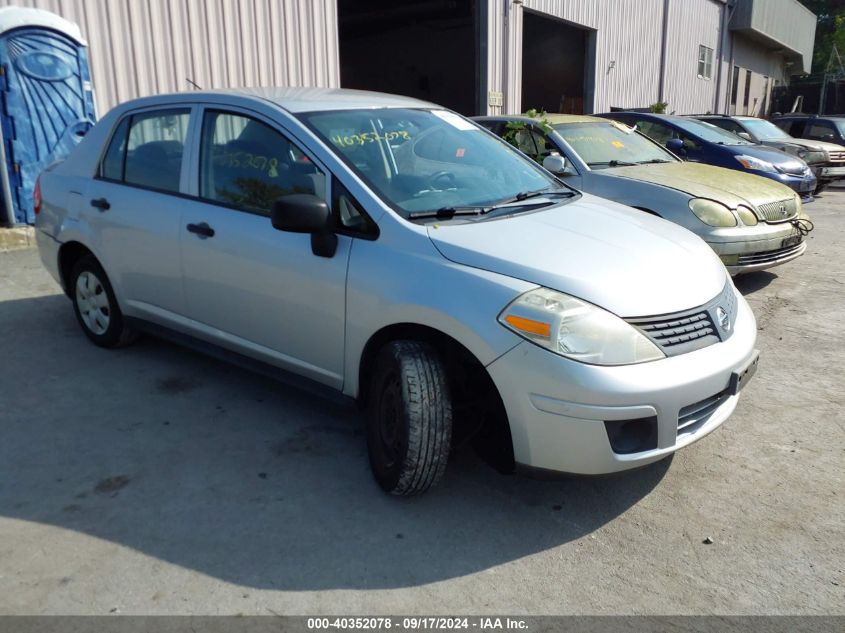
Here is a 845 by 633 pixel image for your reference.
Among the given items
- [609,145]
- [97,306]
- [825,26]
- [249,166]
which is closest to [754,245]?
[609,145]

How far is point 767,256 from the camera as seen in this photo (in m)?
6.15

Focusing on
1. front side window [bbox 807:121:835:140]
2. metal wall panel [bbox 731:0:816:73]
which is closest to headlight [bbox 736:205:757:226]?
front side window [bbox 807:121:835:140]

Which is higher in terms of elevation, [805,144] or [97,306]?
[805,144]

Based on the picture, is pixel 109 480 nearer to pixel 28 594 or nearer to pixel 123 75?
pixel 28 594

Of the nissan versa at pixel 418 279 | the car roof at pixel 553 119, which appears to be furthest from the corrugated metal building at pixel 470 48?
the nissan versa at pixel 418 279

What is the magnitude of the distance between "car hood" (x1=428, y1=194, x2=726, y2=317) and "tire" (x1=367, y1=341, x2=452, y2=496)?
1.48 ft

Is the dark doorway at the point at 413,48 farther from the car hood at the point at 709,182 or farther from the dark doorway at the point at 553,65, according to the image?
the car hood at the point at 709,182

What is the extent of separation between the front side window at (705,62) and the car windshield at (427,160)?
23.9 meters

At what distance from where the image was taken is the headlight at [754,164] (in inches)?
383

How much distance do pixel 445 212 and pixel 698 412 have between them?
138cm

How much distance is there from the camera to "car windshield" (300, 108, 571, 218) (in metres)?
3.41

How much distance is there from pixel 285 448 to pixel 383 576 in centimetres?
112

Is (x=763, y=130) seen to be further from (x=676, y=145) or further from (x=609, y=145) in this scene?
(x=609, y=145)

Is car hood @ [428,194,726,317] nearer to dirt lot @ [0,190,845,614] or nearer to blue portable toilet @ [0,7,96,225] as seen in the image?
dirt lot @ [0,190,845,614]
